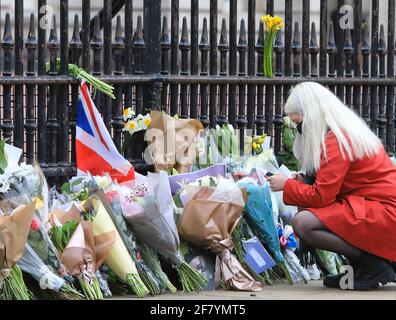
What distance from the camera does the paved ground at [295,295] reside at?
23.1 ft

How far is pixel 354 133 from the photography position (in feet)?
23.9

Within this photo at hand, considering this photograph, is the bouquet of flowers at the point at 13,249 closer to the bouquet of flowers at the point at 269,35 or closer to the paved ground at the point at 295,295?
the paved ground at the point at 295,295

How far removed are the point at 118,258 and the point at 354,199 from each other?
5.09 feet

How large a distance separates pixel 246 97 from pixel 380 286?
2156 millimetres

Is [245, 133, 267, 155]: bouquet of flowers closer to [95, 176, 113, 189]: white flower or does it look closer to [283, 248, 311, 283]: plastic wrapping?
[283, 248, 311, 283]: plastic wrapping

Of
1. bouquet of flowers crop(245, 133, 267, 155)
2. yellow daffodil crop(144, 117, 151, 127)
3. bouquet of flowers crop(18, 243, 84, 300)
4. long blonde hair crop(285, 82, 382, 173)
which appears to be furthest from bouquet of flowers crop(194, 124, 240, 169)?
bouquet of flowers crop(18, 243, 84, 300)

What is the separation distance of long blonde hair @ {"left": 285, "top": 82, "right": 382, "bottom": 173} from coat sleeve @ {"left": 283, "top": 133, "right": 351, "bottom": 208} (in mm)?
40

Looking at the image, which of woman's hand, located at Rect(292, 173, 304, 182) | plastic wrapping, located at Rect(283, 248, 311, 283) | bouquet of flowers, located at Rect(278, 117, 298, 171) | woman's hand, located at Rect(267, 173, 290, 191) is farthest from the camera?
bouquet of flowers, located at Rect(278, 117, 298, 171)

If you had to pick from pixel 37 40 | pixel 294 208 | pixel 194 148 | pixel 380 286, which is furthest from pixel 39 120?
pixel 380 286

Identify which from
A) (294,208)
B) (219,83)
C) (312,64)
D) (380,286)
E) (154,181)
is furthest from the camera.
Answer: (312,64)

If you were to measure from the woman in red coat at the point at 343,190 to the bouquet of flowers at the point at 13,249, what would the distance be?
1743 millimetres

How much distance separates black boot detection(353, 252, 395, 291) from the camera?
24.2 ft

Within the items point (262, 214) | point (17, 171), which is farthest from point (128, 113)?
point (17, 171)

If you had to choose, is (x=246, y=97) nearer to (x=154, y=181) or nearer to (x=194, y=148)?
(x=194, y=148)
